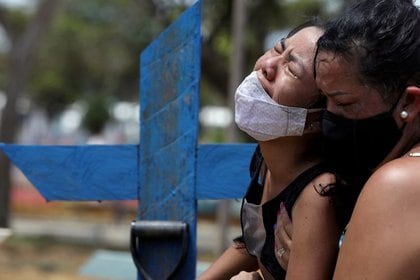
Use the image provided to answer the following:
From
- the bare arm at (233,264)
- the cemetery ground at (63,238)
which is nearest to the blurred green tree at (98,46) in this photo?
the cemetery ground at (63,238)

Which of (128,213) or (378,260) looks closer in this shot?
(378,260)

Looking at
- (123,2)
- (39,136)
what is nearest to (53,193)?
(123,2)

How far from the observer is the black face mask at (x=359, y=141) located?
1514 mm

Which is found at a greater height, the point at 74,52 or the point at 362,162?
the point at 74,52

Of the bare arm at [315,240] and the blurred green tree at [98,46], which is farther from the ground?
the blurred green tree at [98,46]

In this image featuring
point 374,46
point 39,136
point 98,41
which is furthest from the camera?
point 98,41

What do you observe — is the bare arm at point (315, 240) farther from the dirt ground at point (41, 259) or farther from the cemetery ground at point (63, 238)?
the dirt ground at point (41, 259)

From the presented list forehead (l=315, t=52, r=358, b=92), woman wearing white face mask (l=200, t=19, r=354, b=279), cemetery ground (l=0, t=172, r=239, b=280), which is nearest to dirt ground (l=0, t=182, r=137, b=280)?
cemetery ground (l=0, t=172, r=239, b=280)

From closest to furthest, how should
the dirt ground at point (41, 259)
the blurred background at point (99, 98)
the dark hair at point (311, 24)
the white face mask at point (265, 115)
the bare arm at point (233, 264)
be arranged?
the white face mask at point (265, 115) → the dark hair at point (311, 24) → the bare arm at point (233, 264) → the dirt ground at point (41, 259) → the blurred background at point (99, 98)

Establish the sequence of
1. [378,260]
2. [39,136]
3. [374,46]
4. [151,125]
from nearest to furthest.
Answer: [378,260] → [374,46] → [151,125] → [39,136]

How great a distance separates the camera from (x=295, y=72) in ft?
5.76

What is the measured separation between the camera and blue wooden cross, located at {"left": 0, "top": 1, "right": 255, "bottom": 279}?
7.69 ft

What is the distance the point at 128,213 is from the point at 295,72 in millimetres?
15204

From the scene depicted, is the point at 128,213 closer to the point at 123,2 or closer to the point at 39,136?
the point at 123,2
